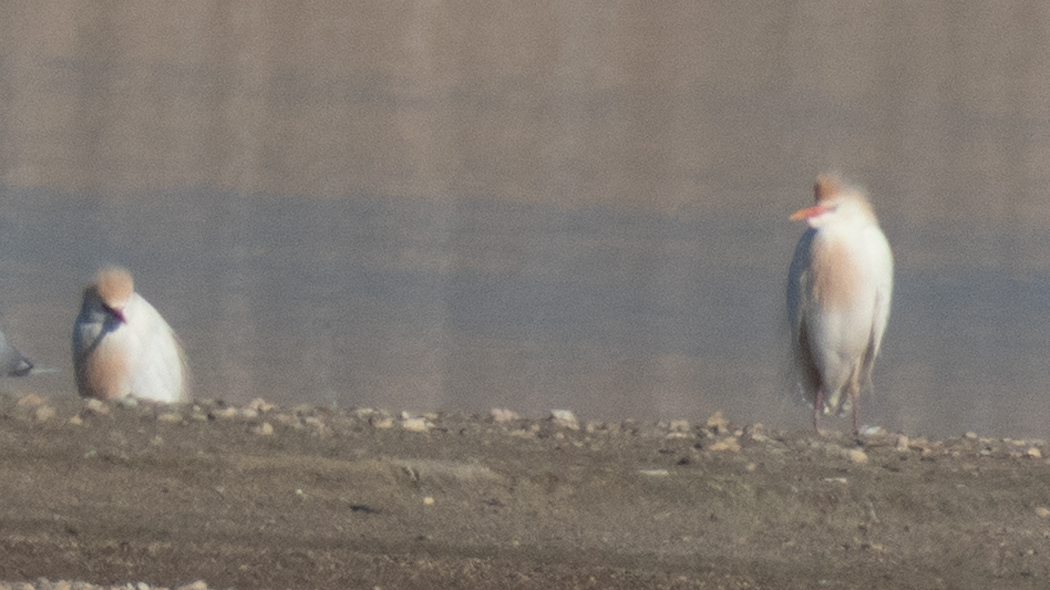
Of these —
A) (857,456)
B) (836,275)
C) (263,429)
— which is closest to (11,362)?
(263,429)

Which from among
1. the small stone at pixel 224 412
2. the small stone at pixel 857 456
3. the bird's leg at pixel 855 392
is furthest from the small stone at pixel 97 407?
the bird's leg at pixel 855 392

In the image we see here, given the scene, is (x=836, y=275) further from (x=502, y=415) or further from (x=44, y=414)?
(x=44, y=414)

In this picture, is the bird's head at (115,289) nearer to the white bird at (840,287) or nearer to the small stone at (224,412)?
the small stone at (224,412)

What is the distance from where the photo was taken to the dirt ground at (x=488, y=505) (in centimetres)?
518

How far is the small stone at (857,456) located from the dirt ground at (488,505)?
0.21 feet

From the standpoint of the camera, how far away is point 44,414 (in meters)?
7.15

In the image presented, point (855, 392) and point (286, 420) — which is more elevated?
point (286, 420)

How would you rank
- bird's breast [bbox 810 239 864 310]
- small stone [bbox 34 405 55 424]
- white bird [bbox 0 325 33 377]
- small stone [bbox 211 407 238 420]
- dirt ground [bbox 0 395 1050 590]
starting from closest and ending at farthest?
1. dirt ground [bbox 0 395 1050 590]
2. small stone [bbox 34 405 55 424]
3. small stone [bbox 211 407 238 420]
4. bird's breast [bbox 810 239 864 310]
5. white bird [bbox 0 325 33 377]

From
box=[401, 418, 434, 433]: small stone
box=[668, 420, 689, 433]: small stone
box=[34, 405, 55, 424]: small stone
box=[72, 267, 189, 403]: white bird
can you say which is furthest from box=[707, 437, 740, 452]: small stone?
box=[72, 267, 189, 403]: white bird

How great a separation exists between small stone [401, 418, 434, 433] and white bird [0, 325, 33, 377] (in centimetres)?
360

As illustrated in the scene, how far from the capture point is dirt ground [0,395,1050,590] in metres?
5.18

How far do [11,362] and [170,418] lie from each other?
125 inches

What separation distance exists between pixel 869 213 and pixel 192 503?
5362mm

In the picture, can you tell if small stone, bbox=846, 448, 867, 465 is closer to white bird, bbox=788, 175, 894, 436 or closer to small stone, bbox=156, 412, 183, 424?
white bird, bbox=788, 175, 894, 436
